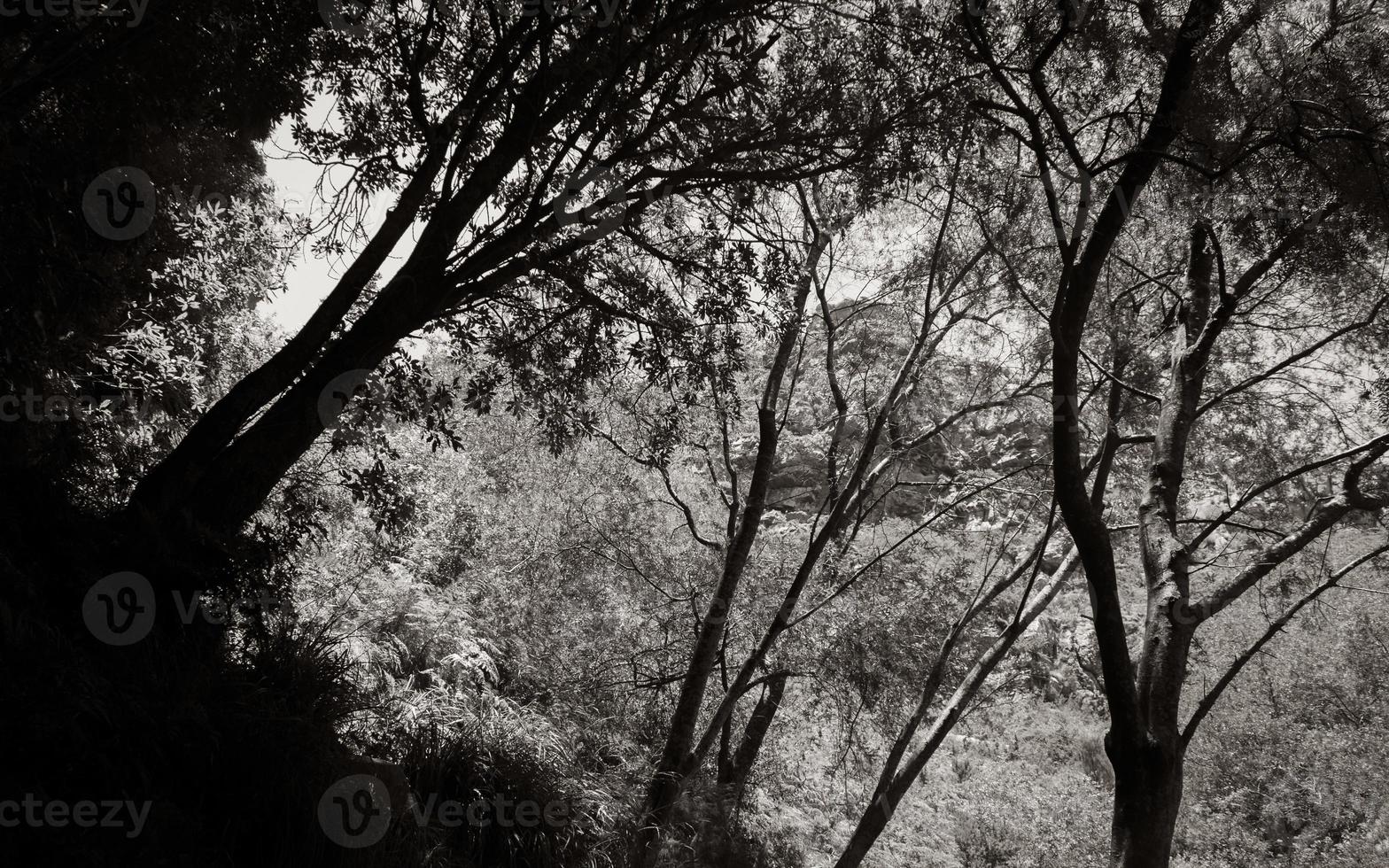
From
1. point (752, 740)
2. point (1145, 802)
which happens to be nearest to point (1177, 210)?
point (1145, 802)

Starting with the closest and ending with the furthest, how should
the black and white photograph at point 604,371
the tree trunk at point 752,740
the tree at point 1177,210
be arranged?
1. the black and white photograph at point 604,371
2. the tree at point 1177,210
3. the tree trunk at point 752,740

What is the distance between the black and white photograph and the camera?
4004 millimetres

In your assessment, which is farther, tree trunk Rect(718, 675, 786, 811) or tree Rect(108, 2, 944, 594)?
tree trunk Rect(718, 675, 786, 811)

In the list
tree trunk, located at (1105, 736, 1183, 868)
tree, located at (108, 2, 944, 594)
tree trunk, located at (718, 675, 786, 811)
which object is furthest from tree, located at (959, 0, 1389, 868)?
tree trunk, located at (718, 675, 786, 811)

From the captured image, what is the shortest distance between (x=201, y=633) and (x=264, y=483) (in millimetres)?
924

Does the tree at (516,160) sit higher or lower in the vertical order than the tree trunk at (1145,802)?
higher

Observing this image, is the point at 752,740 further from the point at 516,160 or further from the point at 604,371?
the point at 516,160

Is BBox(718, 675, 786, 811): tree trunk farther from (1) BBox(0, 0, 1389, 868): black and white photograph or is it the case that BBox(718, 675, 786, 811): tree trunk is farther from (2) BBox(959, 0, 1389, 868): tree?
(2) BBox(959, 0, 1389, 868): tree

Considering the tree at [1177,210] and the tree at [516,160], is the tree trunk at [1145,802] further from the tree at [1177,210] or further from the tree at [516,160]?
the tree at [516,160]

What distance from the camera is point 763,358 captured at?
37.6ft

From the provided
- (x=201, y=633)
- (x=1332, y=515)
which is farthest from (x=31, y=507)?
(x=1332, y=515)

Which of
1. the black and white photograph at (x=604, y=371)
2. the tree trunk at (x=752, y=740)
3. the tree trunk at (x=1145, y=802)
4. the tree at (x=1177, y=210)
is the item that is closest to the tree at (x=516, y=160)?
the black and white photograph at (x=604, y=371)

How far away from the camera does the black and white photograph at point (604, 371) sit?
13.1 ft

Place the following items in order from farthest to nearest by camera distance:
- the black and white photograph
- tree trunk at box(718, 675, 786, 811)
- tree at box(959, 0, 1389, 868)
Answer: tree trunk at box(718, 675, 786, 811)
tree at box(959, 0, 1389, 868)
the black and white photograph
